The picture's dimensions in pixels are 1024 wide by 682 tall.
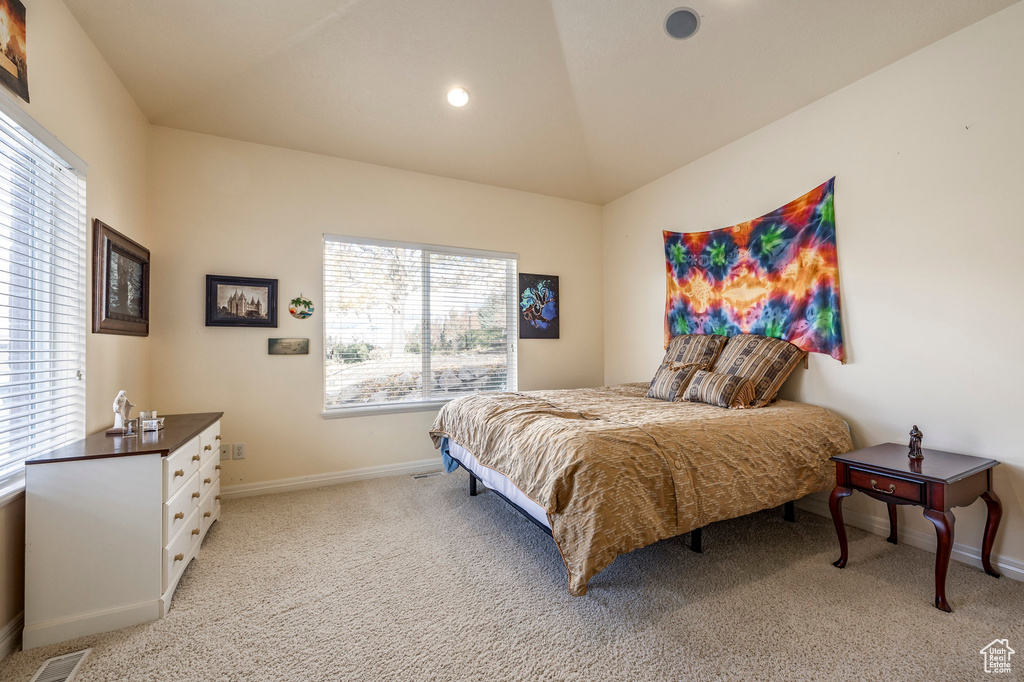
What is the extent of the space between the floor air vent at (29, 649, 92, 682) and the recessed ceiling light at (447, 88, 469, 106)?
3.48m

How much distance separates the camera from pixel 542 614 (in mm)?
1794

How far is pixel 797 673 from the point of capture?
145 cm

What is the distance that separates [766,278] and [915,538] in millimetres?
1783

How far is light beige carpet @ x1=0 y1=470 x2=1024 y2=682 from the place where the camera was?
150cm

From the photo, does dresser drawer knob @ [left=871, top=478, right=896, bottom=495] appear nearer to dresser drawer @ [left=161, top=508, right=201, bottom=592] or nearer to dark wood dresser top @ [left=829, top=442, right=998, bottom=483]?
dark wood dresser top @ [left=829, top=442, right=998, bottom=483]

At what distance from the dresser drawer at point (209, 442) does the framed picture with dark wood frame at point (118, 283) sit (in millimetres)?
755

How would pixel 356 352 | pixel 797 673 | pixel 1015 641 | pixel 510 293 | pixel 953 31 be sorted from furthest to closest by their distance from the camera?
pixel 510 293 < pixel 356 352 < pixel 953 31 < pixel 1015 641 < pixel 797 673

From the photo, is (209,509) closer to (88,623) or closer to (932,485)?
(88,623)

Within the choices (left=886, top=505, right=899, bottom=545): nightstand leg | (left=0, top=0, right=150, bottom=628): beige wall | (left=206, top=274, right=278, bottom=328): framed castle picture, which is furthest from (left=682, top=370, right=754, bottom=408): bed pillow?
(left=0, top=0, right=150, bottom=628): beige wall

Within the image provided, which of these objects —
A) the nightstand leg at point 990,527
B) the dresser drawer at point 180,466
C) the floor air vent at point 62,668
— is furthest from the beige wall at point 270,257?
the nightstand leg at point 990,527

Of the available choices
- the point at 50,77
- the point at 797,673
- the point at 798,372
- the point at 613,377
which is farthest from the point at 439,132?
the point at 797,673

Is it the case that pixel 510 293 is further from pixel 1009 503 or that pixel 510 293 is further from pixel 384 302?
pixel 1009 503

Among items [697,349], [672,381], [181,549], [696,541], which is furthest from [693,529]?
[181,549]

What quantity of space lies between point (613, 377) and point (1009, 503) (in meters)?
2.92
